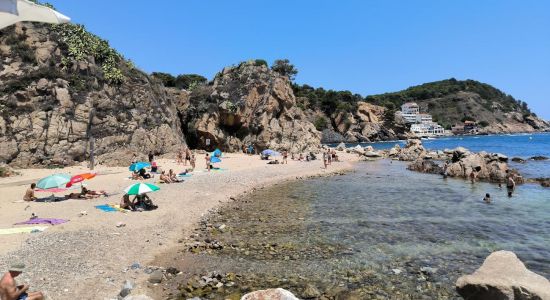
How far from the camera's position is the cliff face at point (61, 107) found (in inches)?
1233

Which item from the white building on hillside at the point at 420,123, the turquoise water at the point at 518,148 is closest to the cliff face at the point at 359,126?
the turquoise water at the point at 518,148

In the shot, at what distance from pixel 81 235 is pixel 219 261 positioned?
5129 mm

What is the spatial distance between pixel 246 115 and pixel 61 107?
27484 millimetres

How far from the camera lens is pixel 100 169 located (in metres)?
31.8

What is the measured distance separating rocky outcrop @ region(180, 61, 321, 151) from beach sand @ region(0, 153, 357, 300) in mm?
28974

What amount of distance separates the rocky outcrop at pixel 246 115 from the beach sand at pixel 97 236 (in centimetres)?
2897

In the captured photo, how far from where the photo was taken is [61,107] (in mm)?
33500

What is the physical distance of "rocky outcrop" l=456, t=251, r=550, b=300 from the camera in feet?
22.3

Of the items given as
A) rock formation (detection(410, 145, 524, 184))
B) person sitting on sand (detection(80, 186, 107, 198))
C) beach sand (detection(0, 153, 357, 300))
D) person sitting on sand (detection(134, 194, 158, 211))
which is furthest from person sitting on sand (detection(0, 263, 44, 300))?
rock formation (detection(410, 145, 524, 184))

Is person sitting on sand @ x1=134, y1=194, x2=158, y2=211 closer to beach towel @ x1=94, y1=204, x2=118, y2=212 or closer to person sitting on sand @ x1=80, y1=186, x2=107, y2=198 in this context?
beach towel @ x1=94, y1=204, x2=118, y2=212

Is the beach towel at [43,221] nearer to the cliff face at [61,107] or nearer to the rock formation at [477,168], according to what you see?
the cliff face at [61,107]

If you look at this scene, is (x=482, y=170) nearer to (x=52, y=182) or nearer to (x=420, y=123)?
(x=52, y=182)

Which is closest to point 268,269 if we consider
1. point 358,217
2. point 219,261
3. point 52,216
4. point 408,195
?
point 219,261

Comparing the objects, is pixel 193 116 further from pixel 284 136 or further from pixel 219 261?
pixel 219 261
